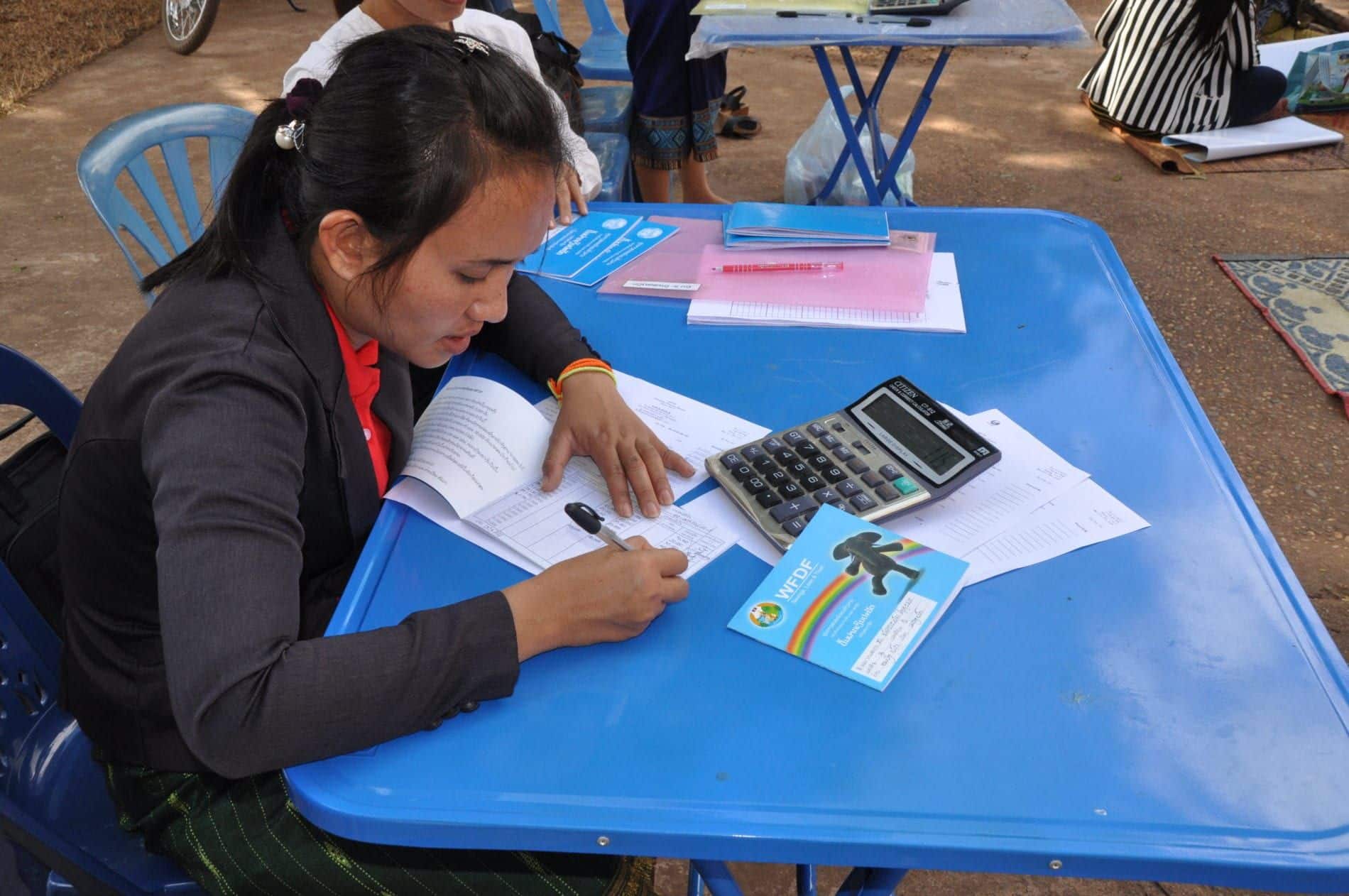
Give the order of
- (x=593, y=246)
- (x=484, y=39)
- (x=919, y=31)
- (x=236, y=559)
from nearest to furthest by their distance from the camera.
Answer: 1. (x=236, y=559)
2. (x=593, y=246)
3. (x=484, y=39)
4. (x=919, y=31)

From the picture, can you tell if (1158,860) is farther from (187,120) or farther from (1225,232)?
(1225,232)

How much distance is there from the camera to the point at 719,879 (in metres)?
0.88

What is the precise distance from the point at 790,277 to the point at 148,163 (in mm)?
1076

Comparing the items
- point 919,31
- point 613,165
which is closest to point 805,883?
point 613,165

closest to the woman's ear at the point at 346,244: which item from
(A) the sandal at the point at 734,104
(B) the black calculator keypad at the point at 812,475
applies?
(B) the black calculator keypad at the point at 812,475

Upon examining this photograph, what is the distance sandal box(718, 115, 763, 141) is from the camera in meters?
4.10

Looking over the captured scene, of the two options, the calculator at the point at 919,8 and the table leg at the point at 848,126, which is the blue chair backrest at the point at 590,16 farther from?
the calculator at the point at 919,8

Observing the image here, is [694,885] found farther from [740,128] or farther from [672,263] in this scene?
[740,128]

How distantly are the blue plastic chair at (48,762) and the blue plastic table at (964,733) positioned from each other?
14.9 inches

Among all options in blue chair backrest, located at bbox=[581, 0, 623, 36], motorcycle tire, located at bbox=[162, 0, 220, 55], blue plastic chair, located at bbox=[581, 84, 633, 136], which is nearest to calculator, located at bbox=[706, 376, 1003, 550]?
blue plastic chair, located at bbox=[581, 84, 633, 136]

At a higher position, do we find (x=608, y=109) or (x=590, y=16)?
(x=590, y=16)

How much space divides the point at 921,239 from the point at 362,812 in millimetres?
1105

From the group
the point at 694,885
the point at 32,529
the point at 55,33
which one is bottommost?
the point at 55,33

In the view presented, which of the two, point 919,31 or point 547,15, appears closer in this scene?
point 919,31
